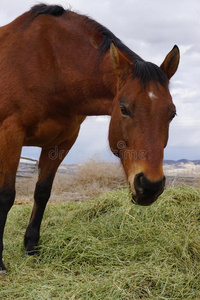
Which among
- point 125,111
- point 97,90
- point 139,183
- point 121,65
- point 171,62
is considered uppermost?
point 171,62

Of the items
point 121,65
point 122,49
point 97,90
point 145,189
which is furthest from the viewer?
point 97,90

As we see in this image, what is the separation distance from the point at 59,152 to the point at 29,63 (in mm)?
1126

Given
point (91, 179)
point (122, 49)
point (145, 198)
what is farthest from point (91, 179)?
point (145, 198)

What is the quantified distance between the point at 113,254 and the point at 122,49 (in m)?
1.98

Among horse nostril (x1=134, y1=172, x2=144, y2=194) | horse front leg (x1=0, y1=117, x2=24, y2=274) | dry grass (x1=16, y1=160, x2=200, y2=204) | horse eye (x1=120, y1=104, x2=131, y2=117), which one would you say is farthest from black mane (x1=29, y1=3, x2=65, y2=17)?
dry grass (x1=16, y1=160, x2=200, y2=204)

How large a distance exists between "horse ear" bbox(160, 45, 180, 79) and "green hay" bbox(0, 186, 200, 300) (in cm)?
171

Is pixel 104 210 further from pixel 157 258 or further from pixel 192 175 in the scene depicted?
pixel 192 175

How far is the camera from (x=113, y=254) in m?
3.18

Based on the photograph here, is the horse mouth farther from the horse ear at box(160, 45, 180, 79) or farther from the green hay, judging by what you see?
the horse ear at box(160, 45, 180, 79)

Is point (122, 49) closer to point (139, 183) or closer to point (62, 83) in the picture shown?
point (62, 83)

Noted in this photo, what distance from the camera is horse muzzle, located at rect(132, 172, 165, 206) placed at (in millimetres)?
2260

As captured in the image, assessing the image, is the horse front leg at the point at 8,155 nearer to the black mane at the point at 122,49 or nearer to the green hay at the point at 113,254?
the green hay at the point at 113,254

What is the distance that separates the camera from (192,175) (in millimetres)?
8156

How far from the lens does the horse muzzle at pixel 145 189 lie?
226 centimetres
